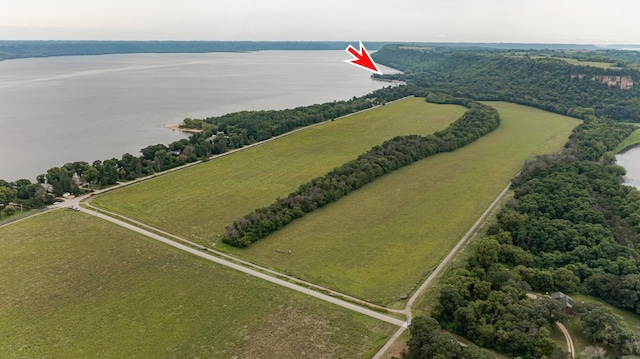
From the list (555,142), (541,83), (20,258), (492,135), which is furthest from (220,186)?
(541,83)

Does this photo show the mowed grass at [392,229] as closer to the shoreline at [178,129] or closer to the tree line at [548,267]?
the tree line at [548,267]

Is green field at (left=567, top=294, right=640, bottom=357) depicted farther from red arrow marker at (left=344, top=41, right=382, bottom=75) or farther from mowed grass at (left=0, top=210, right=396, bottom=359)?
red arrow marker at (left=344, top=41, right=382, bottom=75)

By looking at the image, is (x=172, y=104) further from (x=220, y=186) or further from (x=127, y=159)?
(x=220, y=186)

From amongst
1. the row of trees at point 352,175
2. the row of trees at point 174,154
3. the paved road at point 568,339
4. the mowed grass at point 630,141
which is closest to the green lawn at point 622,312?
the paved road at point 568,339

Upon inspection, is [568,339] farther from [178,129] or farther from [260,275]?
[178,129]

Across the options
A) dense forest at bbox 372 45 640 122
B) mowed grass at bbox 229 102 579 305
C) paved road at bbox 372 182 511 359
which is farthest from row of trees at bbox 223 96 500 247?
dense forest at bbox 372 45 640 122

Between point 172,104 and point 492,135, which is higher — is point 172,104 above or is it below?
above
